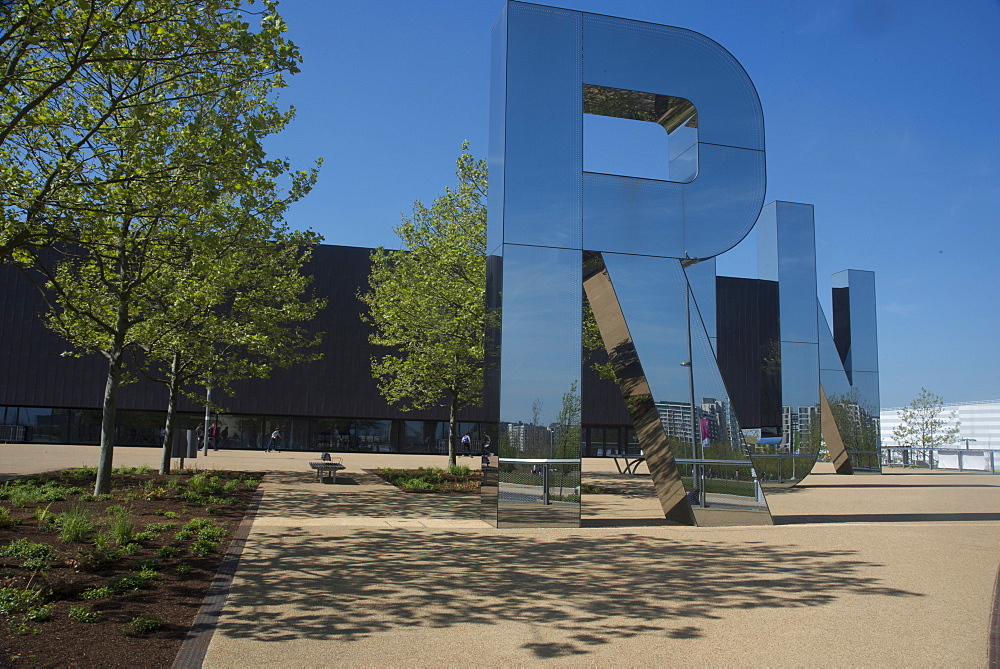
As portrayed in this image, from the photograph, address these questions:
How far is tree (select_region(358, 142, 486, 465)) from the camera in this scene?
19672mm

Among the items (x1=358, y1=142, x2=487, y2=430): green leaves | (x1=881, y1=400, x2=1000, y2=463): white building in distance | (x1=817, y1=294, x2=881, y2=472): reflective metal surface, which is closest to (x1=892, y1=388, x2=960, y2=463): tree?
(x1=881, y1=400, x2=1000, y2=463): white building in distance

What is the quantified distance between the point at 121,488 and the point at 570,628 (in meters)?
12.0

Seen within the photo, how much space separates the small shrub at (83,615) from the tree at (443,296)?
43.2 ft

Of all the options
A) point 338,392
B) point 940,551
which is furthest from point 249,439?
point 940,551

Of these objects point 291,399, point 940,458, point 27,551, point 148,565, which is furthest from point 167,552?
point 940,458

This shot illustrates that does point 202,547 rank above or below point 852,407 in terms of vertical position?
below

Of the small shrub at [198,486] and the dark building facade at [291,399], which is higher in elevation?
the dark building facade at [291,399]

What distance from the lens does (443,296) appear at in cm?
1981

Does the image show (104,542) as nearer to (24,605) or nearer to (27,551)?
(27,551)

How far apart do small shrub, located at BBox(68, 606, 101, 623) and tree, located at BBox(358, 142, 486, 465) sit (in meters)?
13.2

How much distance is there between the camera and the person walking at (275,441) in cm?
3903

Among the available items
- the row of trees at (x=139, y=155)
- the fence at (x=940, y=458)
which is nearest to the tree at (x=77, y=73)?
the row of trees at (x=139, y=155)

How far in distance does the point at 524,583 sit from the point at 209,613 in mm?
3020

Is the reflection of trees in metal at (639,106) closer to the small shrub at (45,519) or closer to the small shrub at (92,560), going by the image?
the small shrub at (92,560)
